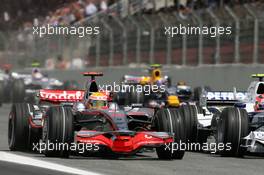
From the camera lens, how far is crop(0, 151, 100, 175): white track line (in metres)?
11.8

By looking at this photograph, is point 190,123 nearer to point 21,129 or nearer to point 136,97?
point 21,129

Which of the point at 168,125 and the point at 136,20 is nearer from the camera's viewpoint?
the point at 168,125

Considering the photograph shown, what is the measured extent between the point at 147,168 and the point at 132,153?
124 cm

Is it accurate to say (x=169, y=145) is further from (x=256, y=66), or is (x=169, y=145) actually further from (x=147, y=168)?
(x=256, y=66)

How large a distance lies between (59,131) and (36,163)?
90 cm

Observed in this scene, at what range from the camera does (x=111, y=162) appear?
13.3 m

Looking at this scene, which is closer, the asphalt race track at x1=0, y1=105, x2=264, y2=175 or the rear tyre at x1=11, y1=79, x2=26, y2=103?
the asphalt race track at x1=0, y1=105, x2=264, y2=175

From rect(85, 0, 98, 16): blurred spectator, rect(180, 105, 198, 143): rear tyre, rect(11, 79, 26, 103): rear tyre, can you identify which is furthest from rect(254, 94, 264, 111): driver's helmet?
rect(85, 0, 98, 16): blurred spectator

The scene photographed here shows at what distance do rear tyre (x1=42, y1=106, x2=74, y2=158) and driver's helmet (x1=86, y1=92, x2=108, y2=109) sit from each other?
1.36 m

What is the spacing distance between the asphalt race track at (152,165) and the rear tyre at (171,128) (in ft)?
0.49

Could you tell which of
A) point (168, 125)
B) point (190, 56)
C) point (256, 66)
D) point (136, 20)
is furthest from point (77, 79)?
point (168, 125)

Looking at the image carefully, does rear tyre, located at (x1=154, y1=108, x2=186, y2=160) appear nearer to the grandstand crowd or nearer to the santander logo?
the santander logo

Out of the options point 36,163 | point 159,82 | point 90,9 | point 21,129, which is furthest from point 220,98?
point 90,9

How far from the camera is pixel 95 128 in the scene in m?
14.4
